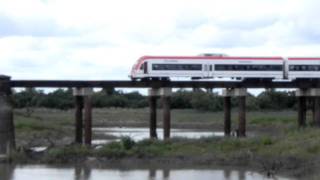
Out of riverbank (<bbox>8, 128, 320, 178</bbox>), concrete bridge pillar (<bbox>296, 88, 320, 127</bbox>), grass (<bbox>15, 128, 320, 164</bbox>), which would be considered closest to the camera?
riverbank (<bbox>8, 128, 320, 178</bbox>)

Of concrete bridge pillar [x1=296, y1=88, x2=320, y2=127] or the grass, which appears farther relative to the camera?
concrete bridge pillar [x1=296, y1=88, x2=320, y2=127]

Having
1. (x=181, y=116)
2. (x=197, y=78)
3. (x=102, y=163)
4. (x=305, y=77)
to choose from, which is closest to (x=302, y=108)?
(x=305, y=77)

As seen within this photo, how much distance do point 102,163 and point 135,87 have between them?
9.41m

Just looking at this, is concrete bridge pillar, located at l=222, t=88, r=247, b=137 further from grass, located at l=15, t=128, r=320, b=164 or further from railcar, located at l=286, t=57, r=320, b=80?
grass, located at l=15, t=128, r=320, b=164

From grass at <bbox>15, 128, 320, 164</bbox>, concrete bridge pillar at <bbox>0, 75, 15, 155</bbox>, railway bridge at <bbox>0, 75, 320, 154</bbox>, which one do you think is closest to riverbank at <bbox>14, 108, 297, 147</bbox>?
railway bridge at <bbox>0, 75, 320, 154</bbox>

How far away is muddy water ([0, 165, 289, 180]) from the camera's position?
1497 inches

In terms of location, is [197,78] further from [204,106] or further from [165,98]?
[204,106]

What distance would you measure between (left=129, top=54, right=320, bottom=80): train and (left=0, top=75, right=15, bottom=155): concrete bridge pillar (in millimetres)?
8902

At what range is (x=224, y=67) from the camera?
53156mm

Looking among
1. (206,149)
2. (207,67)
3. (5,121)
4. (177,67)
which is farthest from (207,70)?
(5,121)

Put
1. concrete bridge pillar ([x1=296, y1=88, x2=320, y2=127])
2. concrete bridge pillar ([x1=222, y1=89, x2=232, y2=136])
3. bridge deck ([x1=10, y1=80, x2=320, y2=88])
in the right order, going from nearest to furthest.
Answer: bridge deck ([x1=10, y1=80, x2=320, y2=88]) → concrete bridge pillar ([x1=296, y1=88, x2=320, y2=127]) → concrete bridge pillar ([x1=222, y1=89, x2=232, y2=136])

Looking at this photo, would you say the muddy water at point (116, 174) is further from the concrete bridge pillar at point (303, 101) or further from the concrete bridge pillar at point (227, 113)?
the concrete bridge pillar at point (303, 101)

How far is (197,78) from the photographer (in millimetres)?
53844

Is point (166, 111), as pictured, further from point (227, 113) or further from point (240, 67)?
point (240, 67)
